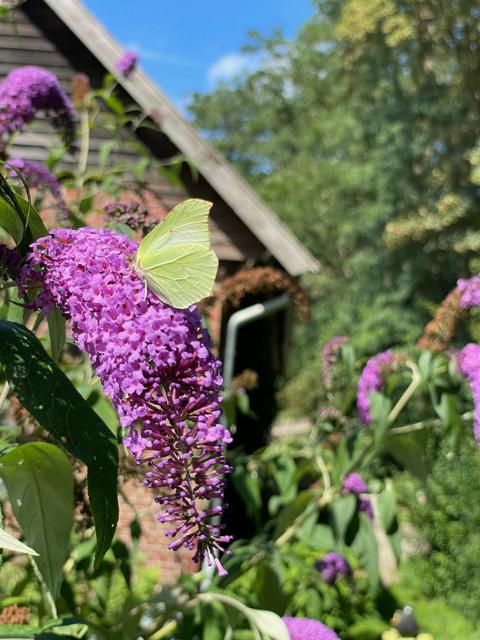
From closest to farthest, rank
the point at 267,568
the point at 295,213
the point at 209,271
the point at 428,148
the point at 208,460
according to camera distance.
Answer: the point at 208,460 → the point at 209,271 → the point at 267,568 → the point at 428,148 → the point at 295,213

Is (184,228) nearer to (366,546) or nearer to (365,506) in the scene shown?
(366,546)

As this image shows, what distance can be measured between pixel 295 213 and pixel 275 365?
448 inches

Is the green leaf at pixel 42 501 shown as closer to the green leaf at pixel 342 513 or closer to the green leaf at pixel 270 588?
the green leaf at pixel 270 588

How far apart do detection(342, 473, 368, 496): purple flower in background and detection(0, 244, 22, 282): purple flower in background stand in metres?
2.10

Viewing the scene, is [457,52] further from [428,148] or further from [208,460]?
[208,460]

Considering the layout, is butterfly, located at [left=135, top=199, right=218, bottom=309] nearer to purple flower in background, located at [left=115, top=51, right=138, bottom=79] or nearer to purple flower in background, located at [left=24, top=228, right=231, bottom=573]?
purple flower in background, located at [left=24, top=228, right=231, bottom=573]

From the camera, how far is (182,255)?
3.61ft

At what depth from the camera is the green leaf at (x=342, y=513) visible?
262 centimetres

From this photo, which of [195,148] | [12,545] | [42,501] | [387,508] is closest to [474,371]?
[387,508]

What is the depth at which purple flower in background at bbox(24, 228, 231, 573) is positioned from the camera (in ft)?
2.60

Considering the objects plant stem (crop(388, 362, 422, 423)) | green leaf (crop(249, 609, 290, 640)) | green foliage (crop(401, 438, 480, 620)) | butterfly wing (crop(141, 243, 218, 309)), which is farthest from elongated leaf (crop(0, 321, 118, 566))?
green foliage (crop(401, 438, 480, 620))

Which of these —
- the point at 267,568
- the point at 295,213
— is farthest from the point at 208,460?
the point at 295,213

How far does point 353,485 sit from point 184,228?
1.97 meters

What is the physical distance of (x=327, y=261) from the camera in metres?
21.0
